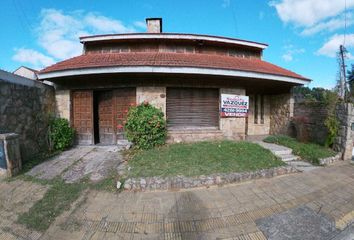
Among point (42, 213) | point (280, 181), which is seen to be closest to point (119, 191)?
point (42, 213)

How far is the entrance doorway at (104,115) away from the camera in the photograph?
24.5ft

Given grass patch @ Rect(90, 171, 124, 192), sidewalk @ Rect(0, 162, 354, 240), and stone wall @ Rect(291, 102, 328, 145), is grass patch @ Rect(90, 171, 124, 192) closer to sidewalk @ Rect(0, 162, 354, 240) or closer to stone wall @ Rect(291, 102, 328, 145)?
sidewalk @ Rect(0, 162, 354, 240)

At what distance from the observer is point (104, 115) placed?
7621 millimetres

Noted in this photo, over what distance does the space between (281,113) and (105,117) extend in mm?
8071

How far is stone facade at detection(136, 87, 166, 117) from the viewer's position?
691 centimetres

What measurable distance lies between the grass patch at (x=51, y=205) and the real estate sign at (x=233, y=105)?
5.43 meters

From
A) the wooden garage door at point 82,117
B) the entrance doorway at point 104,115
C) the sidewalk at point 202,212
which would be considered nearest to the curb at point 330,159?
the sidewalk at point 202,212

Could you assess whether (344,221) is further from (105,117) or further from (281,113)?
(105,117)

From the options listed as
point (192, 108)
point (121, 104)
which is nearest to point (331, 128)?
point (192, 108)

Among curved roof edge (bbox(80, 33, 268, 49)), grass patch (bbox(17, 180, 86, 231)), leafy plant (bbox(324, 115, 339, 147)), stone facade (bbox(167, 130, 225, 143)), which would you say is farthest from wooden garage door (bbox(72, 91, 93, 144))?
leafy plant (bbox(324, 115, 339, 147))

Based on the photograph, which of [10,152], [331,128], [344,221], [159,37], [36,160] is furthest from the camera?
[159,37]

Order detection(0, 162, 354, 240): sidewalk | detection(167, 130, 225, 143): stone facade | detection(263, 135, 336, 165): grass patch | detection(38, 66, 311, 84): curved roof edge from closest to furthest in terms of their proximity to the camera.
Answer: detection(0, 162, 354, 240): sidewalk < detection(263, 135, 336, 165): grass patch < detection(38, 66, 311, 84): curved roof edge < detection(167, 130, 225, 143): stone facade

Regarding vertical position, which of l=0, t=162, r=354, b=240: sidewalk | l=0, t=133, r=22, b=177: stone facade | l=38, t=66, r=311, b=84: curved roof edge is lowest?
l=0, t=162, r=354, b=240: sidewalk

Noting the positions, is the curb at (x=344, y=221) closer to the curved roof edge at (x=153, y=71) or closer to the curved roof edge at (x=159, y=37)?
the curved roof edge at (x=153, y=71)
